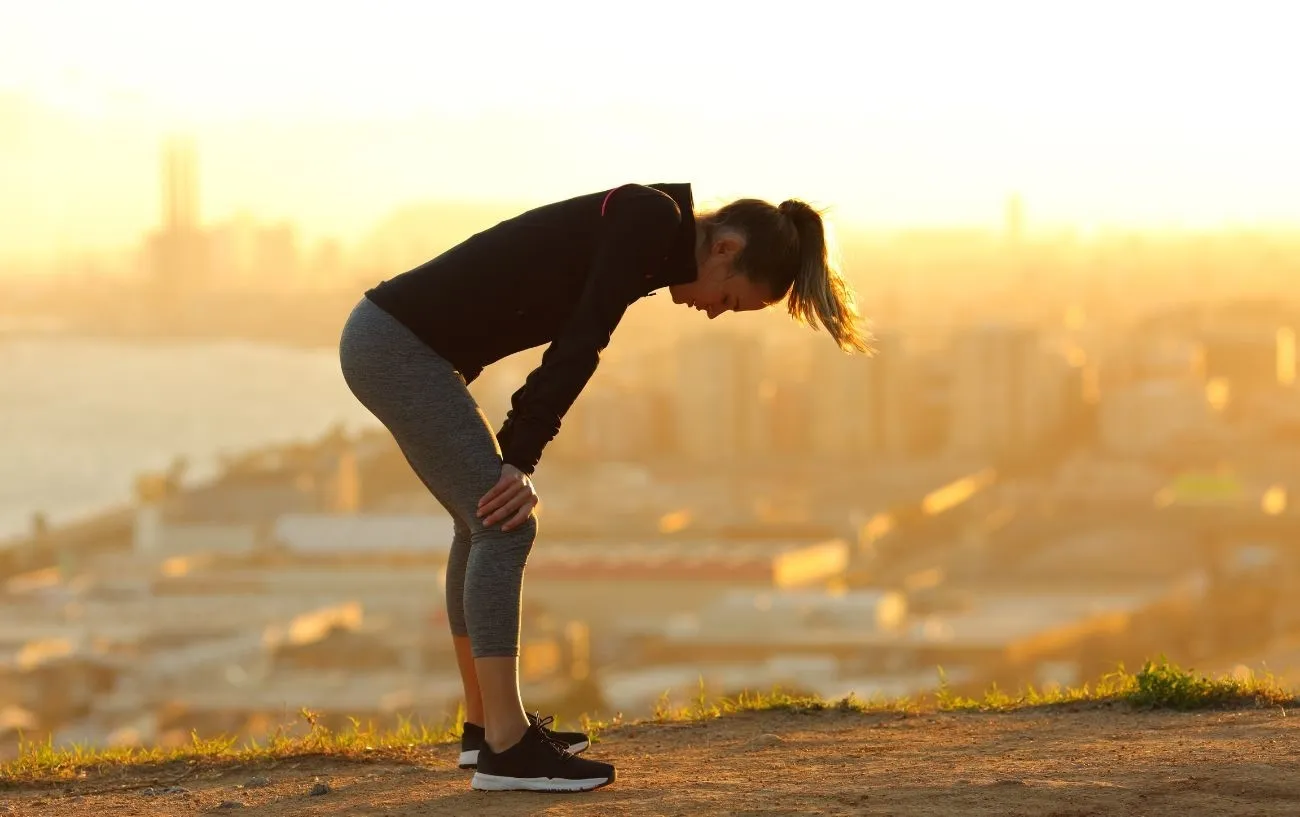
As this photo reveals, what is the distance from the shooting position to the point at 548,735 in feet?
10.3

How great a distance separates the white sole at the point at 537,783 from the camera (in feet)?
9.71

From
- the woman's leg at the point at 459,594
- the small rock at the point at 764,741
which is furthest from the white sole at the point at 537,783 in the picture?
the small rock at the point at 764,741

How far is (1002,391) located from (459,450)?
176 feet

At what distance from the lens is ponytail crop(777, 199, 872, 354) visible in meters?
2.88

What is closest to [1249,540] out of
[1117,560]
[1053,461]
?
[1117,560]

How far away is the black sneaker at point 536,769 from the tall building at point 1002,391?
171ft

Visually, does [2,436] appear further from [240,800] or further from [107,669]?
[240,800]

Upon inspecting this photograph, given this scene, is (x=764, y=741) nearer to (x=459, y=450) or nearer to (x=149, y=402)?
(x=459, y=450)

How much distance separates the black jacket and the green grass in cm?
110

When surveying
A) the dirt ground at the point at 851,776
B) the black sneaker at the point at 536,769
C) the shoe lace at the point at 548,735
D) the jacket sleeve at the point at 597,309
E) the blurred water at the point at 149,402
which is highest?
the blurred water at the point at 149,402

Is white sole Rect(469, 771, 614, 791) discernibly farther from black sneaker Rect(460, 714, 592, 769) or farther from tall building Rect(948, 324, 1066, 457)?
tall building Rect(948, 324, 1066, 457)

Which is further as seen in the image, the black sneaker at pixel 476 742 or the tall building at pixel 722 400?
the tall building at pixel 722 400

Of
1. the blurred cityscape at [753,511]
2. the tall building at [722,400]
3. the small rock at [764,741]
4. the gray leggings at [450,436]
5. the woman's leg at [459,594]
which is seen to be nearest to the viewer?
the gray leggings at [450,436]

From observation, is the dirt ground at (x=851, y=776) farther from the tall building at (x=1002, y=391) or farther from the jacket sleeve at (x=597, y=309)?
the tall building at (x=1002, y=391)
